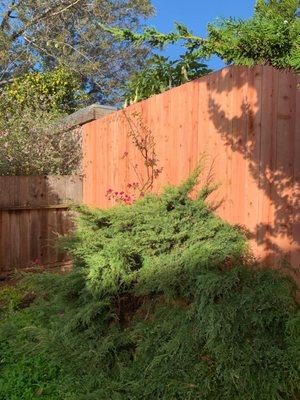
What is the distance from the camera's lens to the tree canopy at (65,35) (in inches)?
542

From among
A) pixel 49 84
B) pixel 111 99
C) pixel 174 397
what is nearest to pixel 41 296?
pixel 174 397

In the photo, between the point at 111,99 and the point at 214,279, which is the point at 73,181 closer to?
the point at 214,279

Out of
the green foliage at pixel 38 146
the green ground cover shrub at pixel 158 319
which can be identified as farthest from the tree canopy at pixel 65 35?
the green ground cover shrub at pixel 158 319

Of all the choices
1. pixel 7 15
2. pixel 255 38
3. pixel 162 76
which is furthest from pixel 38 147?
pixel 7 15

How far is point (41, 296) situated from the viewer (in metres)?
4.52

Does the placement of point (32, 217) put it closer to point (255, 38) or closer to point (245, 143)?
point (245, 143)

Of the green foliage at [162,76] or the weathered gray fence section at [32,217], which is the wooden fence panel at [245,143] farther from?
the weathered gray fence section at [32,217]

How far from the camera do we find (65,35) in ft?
48.5

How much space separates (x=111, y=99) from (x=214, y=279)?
54.0ft

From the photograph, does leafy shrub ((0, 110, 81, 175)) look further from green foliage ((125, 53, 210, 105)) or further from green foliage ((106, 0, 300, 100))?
green foliage ((106, 0, 300, 100))

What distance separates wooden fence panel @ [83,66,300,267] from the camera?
3.27 meters

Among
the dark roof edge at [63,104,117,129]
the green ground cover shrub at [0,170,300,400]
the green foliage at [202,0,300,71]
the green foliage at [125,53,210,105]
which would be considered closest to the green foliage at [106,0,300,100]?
the green foliage at [202,0,300,71]

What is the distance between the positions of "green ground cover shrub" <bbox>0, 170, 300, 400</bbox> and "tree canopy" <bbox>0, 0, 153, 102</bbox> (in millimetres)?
11074

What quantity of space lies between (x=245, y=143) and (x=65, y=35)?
1279 cm
